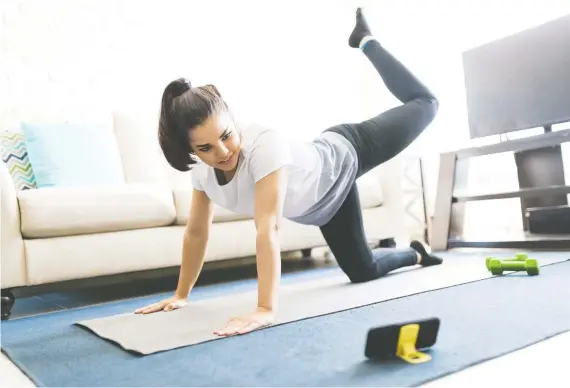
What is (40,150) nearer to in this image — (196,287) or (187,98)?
(196,287)

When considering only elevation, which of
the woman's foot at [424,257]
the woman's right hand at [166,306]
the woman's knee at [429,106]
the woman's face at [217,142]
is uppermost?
the woman's knee at [429,106]

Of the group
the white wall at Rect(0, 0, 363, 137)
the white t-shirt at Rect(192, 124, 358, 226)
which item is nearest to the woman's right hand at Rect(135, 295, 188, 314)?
the white t-shirt at Rect(192, 124, 358, 226)

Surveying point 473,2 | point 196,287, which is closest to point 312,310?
point 196,287

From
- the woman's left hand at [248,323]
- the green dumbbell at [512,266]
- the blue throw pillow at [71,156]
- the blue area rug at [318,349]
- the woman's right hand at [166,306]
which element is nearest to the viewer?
the blue area rug at [318,349]

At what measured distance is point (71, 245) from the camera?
1878 mm

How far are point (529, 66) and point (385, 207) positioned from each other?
101cm

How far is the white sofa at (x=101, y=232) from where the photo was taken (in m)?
1.79

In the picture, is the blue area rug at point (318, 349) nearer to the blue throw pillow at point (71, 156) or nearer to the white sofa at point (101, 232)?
the white sofa at point (101, 232)

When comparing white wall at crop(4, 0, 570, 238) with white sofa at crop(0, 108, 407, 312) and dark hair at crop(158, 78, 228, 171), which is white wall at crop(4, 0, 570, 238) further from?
dark hair at crop(158, 78, 228, 171)

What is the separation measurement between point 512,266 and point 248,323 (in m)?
1.05

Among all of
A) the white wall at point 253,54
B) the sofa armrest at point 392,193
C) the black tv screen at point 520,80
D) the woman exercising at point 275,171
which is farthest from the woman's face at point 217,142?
the black tv screen at point 520,80

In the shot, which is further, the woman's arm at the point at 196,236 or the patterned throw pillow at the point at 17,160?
the patterned throw pillow at the point at 17,160

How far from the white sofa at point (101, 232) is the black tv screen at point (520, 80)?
3.94 ft

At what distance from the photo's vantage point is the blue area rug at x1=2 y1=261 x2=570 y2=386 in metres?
0.87
